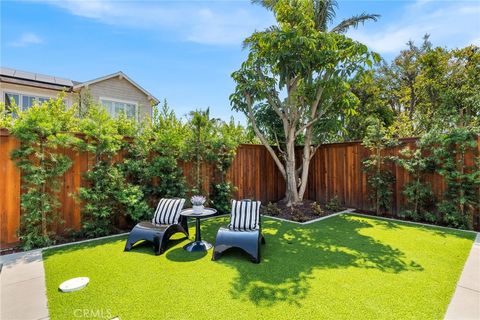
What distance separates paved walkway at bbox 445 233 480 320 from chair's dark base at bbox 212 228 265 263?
8.48 feet

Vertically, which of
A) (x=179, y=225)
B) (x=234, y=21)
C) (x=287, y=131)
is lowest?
(x=179, y=225)

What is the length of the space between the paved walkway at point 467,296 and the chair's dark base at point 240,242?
2.58 meters

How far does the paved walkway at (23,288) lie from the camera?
9.30 feet

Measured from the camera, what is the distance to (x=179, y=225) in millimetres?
5352

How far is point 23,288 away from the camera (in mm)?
3420

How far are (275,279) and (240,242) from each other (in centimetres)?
101

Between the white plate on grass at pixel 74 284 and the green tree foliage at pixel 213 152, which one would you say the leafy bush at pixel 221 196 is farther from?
the white plate on grass at pixel 74 284

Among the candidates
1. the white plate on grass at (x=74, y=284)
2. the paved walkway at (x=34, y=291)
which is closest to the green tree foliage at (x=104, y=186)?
the paved walkway at (x=34, y=291)

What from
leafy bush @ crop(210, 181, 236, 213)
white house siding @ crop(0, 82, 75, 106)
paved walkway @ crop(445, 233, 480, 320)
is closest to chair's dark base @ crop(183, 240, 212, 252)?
leafy bush @ crop(210, 181, 236, 213)

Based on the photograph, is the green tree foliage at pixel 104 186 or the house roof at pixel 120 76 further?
the house roof at pixel 120 76

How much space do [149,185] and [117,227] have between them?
4.32 ft

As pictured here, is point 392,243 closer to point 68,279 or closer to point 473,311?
point 473,311

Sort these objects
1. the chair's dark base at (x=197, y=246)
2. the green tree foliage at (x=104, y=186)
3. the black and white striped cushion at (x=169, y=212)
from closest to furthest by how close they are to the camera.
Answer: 1. the chair's dark base at (x=197, y=246)
2. the black and white striped cushion at (x=169, y=212)
3. the green tree foliage at (x=104, y=186)

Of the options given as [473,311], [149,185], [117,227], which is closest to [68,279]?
[117,227]
